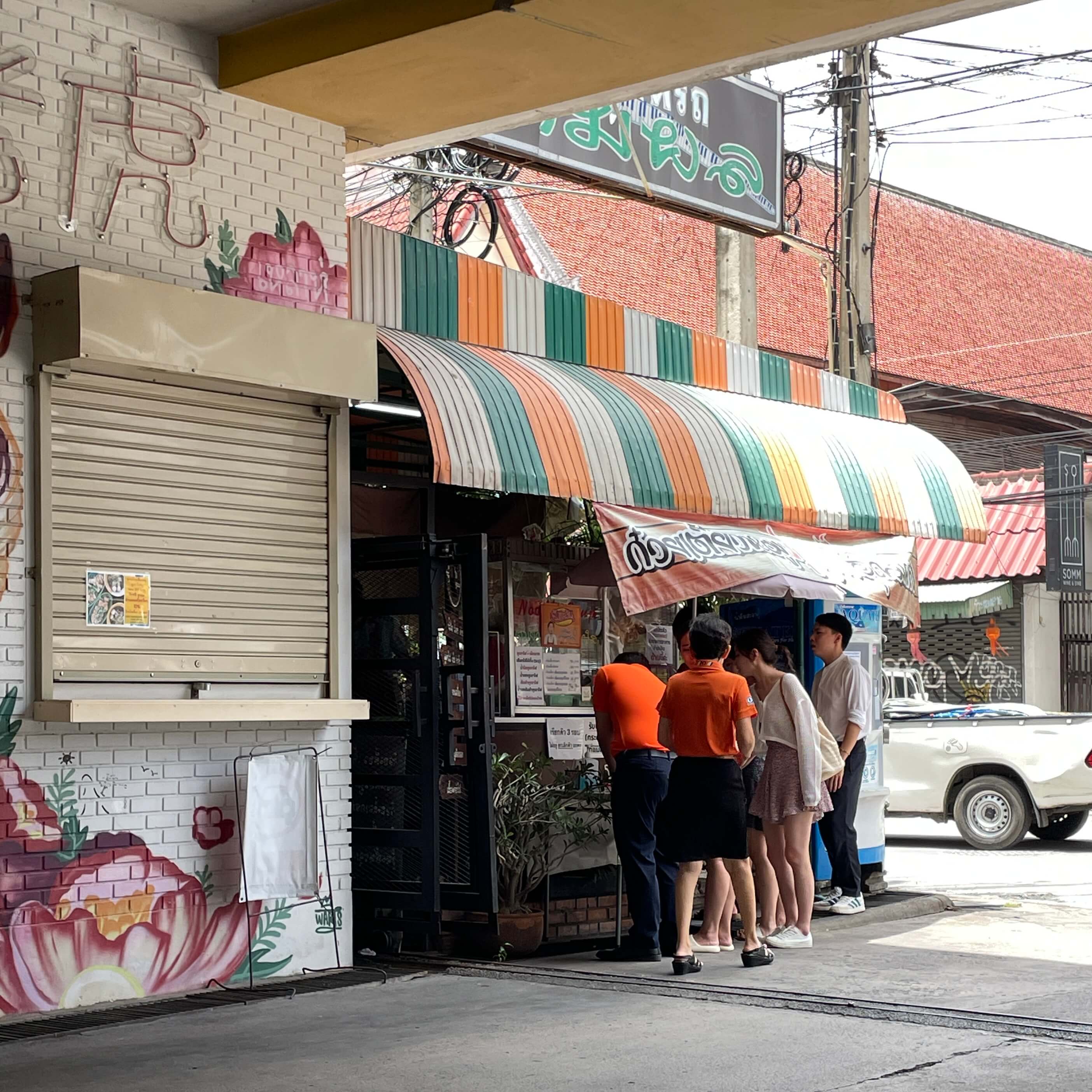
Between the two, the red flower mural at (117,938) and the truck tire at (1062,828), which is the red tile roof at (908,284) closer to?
the truck tire at (1062,828)

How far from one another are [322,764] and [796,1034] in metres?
3.24

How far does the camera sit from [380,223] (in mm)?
27250

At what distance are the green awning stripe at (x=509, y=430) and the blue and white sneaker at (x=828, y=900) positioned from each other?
12.8 feet

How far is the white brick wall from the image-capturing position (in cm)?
768

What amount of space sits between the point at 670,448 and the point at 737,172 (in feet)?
13.3

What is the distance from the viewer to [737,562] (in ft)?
34.2

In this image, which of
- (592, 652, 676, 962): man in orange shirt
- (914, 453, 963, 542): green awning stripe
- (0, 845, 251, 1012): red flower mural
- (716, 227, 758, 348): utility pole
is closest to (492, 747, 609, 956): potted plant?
(592, 652, 676, 962): man in orange shirt

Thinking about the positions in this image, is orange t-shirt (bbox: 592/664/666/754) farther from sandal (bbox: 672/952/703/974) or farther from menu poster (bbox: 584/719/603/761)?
menu poster (bbox: 584/719/603/761)

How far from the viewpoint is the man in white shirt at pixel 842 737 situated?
1099 cm

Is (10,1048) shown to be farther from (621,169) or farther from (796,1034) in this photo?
(621,169)

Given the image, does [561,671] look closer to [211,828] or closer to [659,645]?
[659,645]

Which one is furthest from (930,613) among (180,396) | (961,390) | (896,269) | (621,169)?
(180,396)

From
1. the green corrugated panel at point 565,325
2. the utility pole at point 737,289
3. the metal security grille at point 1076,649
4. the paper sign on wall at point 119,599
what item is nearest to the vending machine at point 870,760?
the green corrugated panel at point 565,325

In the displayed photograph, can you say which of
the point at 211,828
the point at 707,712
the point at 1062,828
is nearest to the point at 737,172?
the point at 707,712
